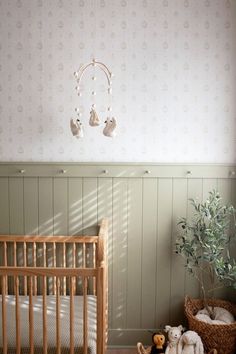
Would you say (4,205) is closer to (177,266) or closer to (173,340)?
(177,266)

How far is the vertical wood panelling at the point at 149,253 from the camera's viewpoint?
3.01 m

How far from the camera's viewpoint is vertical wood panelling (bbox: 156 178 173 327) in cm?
301

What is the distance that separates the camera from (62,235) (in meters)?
3.05

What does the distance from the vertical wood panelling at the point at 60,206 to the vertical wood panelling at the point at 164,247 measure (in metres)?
0.69

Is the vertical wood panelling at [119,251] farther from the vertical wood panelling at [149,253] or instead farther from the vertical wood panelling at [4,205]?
the vertical wood panelling at [4,205]

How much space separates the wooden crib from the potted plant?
630mm

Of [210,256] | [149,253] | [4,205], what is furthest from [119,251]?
[4,205]

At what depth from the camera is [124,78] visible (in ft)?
9.72

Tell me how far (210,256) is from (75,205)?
103 cm

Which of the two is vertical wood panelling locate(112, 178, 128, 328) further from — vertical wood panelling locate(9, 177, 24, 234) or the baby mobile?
vertical wood panelling locate(9, 177, 24, 234)

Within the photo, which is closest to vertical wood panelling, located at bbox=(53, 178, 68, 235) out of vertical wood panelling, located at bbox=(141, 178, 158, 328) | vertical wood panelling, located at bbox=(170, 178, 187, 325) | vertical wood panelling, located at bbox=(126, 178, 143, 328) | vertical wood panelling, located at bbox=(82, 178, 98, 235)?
vertical wood panelling, located at bbox=(82, 178, 98, 235)

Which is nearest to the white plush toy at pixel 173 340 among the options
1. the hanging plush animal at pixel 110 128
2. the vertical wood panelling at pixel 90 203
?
the vertical wood panelling at pixel 90 203

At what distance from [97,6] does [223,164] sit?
145 cm

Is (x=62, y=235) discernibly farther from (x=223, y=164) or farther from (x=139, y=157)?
(x=223, y=164)
